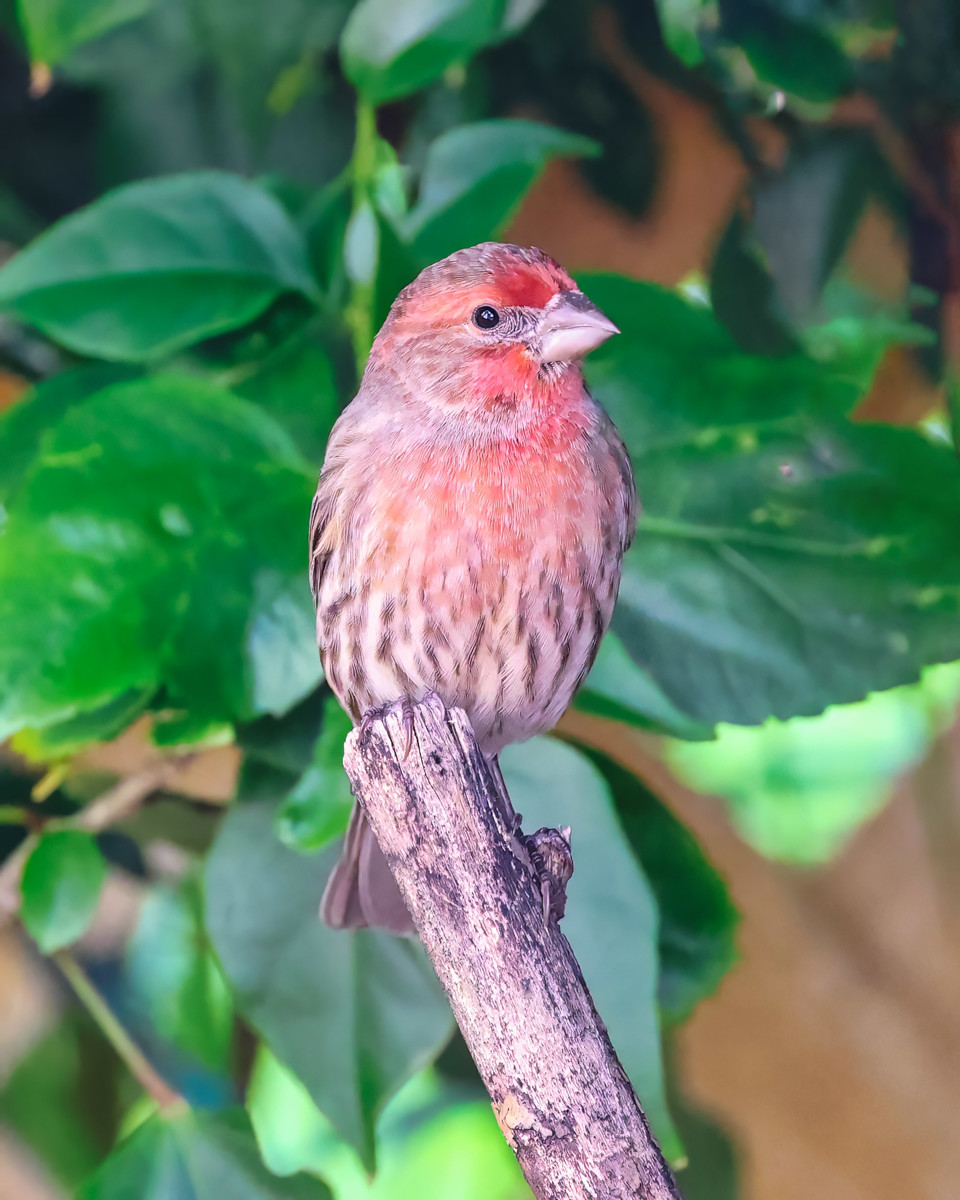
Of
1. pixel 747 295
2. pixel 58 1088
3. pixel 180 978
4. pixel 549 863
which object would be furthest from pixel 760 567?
pixel 58 1088

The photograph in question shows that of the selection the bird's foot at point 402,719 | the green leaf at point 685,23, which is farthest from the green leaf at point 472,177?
the bird's foot at point 402,719

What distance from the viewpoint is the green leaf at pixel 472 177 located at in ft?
4.86

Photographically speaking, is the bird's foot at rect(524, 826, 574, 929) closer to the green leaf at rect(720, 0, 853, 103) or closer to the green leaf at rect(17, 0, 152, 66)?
the green leaf at rect(720, 0, 853, 103)

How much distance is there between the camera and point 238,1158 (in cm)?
145

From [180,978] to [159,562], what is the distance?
0.60 metres

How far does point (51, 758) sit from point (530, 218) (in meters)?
1.05

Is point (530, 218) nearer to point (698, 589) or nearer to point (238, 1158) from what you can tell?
point (698, 589)

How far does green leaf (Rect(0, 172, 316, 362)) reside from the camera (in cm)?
146

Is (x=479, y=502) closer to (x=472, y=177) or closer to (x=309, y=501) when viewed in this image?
(x=309, y=501)

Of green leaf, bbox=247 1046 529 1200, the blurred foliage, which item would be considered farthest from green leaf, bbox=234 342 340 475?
green leaf, bbox=247 1046 529 1200

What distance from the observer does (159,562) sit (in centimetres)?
138

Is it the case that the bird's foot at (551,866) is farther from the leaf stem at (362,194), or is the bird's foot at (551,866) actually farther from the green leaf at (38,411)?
the green leaf at (38,411)

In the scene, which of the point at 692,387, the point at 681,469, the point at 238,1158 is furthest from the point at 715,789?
the point at 238,1158

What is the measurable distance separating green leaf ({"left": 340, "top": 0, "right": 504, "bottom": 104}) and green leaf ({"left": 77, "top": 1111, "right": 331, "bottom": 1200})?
1.41m
